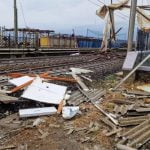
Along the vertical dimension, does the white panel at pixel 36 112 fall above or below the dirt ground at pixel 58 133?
→ above

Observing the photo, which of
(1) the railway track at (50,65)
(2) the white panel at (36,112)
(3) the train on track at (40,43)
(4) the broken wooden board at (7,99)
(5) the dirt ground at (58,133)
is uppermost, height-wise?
(3) the train on track at (40,43)

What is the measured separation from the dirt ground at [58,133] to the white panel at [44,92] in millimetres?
958

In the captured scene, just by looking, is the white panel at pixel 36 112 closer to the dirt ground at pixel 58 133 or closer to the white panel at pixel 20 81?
the dirt ground at pixel 58 133

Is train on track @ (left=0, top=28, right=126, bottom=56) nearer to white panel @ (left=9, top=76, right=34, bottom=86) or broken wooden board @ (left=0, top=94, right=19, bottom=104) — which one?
white panel @ (left=9, top=76, right=34, bottom=86)

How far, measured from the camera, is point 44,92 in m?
10.2

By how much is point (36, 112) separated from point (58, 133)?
1.28m

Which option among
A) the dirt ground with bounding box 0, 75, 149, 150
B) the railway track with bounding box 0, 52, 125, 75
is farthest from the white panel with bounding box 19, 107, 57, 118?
the railway track with bounding box 0, 52, 125, 75

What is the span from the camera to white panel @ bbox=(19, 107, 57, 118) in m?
8.77

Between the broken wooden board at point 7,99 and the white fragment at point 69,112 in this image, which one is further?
the broken wooden board at point 7,99

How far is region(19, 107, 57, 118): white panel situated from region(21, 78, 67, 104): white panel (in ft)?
1.84

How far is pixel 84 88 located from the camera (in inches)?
465

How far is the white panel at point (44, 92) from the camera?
979 centimetres

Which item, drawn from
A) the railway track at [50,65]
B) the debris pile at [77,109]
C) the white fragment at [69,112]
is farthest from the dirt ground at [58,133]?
the railway track at [50,65]

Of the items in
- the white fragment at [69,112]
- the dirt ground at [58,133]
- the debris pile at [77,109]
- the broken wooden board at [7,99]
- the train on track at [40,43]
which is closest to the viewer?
the dirt ground at [58,133]
